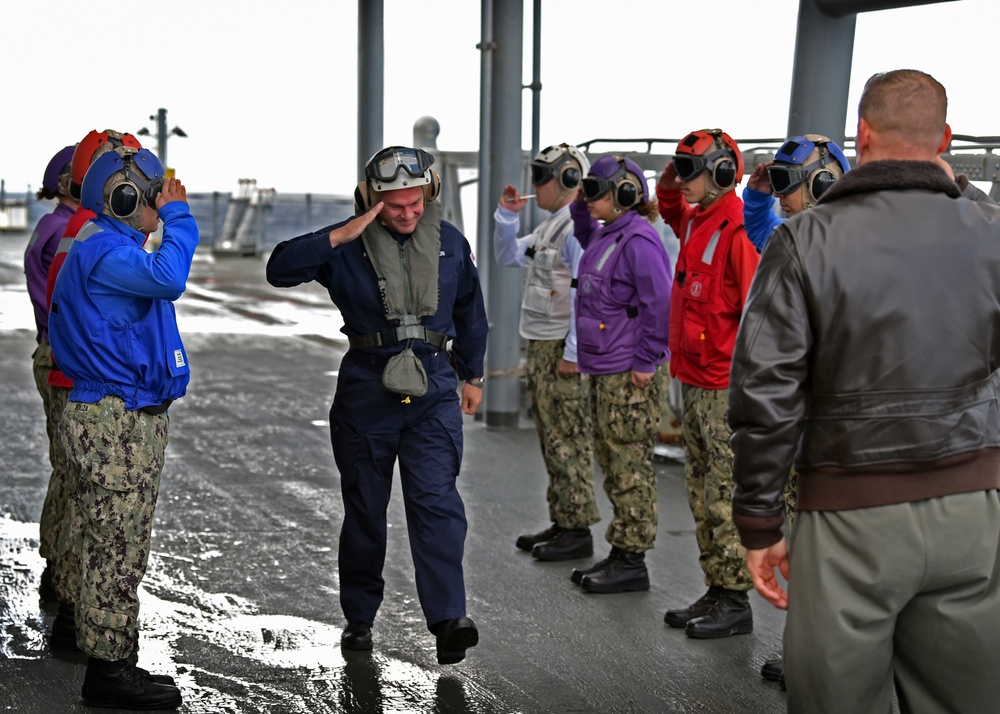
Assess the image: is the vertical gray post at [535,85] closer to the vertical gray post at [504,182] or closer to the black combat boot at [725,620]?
the vertical gray post at [504,182]

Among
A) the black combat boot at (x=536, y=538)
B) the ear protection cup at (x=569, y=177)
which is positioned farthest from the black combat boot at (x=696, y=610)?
the ear protection cup at (x=569, y=177)

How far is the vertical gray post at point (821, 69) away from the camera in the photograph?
6.67 meters

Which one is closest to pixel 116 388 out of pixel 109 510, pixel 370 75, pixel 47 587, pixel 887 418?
pixel 109 510

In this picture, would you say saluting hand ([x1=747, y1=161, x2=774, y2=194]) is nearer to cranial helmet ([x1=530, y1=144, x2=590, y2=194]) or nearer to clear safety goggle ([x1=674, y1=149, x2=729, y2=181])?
clear safety goggle ([x1=674, y1=149, x2=729, y2=181])

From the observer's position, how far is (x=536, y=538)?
6.57 metres

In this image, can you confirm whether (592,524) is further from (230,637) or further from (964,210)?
(964,210)

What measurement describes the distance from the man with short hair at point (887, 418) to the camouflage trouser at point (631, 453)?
3043 mm

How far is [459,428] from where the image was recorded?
507 cm

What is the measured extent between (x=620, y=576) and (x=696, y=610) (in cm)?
60

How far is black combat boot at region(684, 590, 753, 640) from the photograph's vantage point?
5203 millimetres

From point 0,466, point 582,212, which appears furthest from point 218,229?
point 582,212

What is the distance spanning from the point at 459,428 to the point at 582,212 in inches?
68.7

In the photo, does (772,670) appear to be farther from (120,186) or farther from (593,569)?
(120,186)

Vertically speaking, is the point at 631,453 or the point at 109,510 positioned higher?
the point at 109,510
